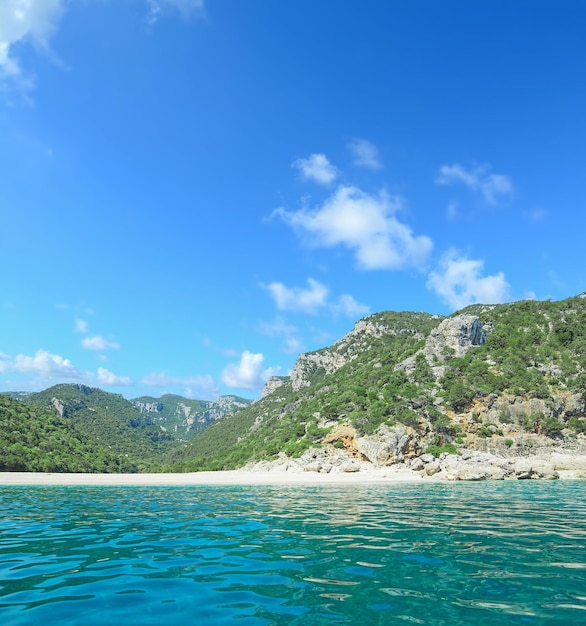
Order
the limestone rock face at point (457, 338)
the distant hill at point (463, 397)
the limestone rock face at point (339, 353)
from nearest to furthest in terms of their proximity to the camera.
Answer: the distant hill at point (463, 397) < the limestone rock face at point (457, 338) < the limestone rock face at point (339, 353)

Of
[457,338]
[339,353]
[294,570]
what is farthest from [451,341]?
[294,570]

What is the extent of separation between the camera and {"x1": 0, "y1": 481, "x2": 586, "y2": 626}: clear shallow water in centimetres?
721

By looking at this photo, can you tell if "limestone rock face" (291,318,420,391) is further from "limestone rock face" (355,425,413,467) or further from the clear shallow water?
the clear shallow water

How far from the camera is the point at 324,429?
289ft

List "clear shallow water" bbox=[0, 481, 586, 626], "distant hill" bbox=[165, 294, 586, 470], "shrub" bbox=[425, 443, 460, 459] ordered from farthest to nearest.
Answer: "distant hill" bbox=[165, 294, 586, 470] < "shrub" bbox=[425, 443, 460, 459] < "clear shallow water" bbox=[0, 481, 586, 626]

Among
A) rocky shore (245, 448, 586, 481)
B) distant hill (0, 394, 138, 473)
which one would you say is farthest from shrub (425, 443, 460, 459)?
distant hill (0, 394, 138, 473)

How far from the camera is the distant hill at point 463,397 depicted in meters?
72.6

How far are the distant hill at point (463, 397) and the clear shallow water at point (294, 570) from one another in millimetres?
57893

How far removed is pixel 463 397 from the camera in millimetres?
79000

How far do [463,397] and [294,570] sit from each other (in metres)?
76.7

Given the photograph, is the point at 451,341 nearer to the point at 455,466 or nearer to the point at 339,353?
the point at 455,466

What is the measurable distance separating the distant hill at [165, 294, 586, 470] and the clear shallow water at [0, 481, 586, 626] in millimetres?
57893

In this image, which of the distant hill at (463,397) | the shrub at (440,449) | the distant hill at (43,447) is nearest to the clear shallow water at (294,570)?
the shrub at (440,449)

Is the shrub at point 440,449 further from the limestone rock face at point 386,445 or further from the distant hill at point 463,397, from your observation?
the limestone rock face at point 386,445
